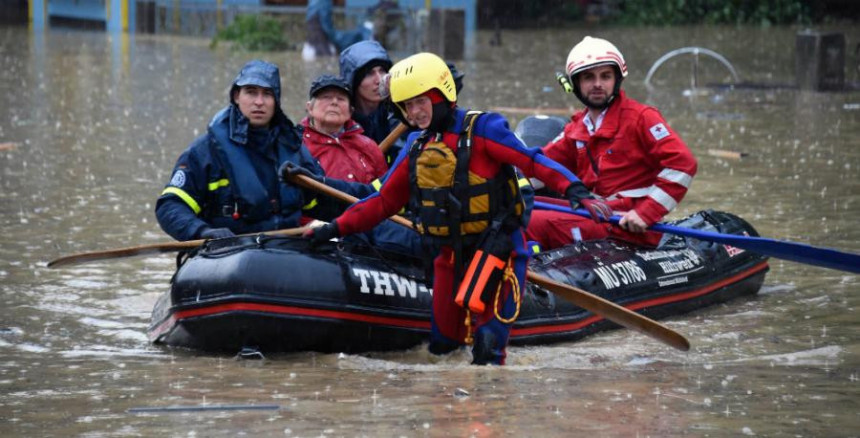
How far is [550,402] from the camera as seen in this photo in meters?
5.74

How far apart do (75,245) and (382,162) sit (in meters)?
2.94

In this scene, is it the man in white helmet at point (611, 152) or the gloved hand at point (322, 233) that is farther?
the man in white helmet at point (611, 152)

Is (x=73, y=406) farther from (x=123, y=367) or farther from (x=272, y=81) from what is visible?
(x=272, y=81)

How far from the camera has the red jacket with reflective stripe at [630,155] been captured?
8031 millimetres

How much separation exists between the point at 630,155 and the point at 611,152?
121 mm

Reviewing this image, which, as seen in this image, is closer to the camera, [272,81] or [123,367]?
[123,367]

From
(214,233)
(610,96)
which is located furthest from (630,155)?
(214,233)

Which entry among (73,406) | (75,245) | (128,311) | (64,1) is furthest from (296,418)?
(64,1)

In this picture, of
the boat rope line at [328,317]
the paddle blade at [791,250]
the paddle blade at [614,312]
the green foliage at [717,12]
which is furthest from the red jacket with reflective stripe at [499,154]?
the green foliage at [717,12]

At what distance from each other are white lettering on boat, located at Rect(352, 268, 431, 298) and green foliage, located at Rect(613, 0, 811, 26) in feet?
93.8

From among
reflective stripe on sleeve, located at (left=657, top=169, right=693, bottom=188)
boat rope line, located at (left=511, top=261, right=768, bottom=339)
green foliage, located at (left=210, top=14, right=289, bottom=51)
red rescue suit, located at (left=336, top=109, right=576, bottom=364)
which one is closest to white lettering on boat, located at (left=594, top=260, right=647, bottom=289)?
boat rope line, located at (left=511, top=261, right=768, bottom=339)

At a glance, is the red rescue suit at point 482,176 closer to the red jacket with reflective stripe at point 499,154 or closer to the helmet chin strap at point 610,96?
the red jacket with reflective stripe at point 499,154

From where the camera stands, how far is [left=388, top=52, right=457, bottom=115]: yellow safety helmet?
641 cm

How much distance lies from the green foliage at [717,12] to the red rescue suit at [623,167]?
1061 inches
